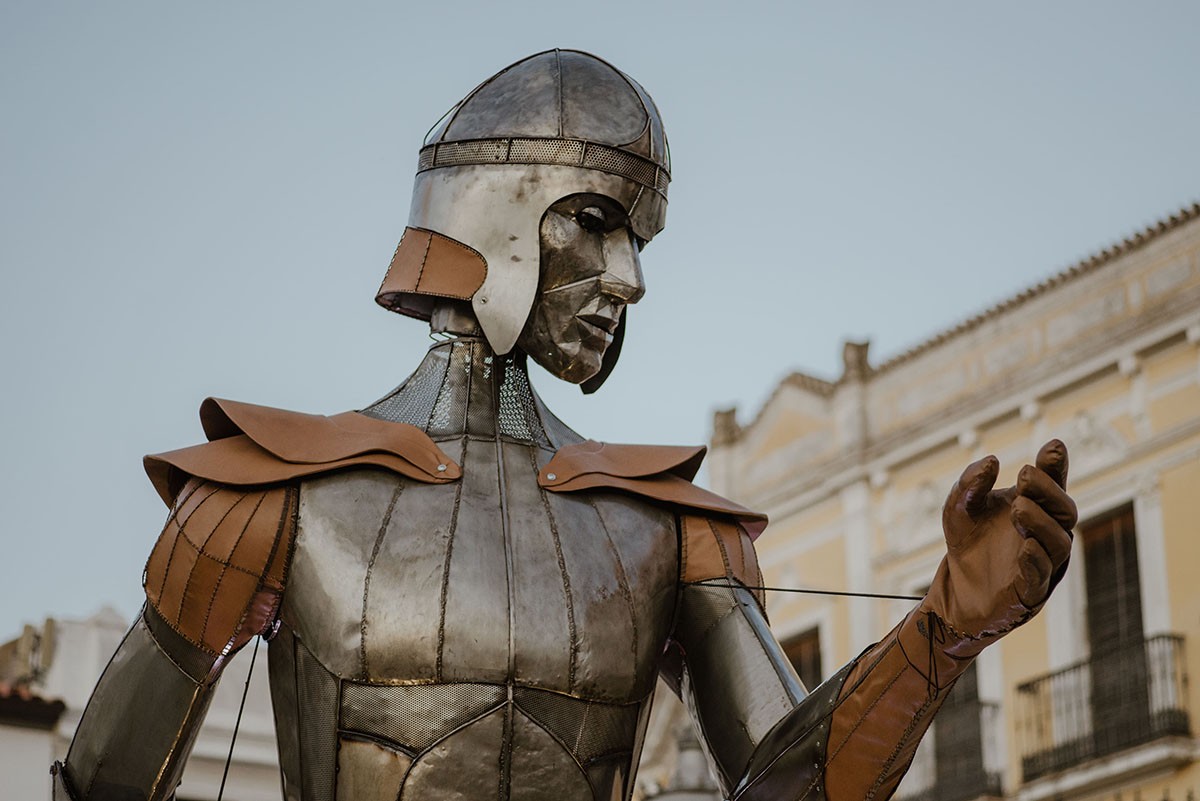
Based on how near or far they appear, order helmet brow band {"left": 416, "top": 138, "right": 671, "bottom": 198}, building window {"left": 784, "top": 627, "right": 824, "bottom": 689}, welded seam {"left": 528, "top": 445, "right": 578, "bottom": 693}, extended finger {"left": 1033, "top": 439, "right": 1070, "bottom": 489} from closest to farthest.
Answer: extended finger {"left": 1033, "top": 439, "right": 1070, "bottom": 489} < welded seam {"left": 528, "top": 445, "right": 578, "bottom": 693} < helmet brow band {"left": 416, "top": 138, "right": 671, "bottom": 198} < building window {"left": 784, "top": 627, "right": 824, "bottom": 689}

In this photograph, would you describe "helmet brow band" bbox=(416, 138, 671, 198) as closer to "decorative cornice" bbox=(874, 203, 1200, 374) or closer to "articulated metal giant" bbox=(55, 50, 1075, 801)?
"articulated metal giant" bbox=(55, 50, 1075, 801)

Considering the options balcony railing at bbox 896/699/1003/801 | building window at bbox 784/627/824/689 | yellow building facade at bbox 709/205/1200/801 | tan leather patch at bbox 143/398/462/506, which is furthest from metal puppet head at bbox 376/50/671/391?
building window at bbox 784/627/824/689

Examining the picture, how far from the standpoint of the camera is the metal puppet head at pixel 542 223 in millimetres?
6707

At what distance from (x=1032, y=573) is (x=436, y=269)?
2.02 m

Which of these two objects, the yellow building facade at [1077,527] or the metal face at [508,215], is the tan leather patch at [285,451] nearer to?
the metal face at [508,215]

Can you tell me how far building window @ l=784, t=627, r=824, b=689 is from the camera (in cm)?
2867

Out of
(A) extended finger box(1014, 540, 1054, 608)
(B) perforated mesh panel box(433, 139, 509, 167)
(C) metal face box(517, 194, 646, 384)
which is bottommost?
(A) extended finger box(1014, 540, 1054, 608)

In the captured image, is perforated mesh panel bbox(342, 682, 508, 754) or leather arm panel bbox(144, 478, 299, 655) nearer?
perforated mesh panel bbox(342, 682, 508, 754)

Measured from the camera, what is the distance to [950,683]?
19.2 ft

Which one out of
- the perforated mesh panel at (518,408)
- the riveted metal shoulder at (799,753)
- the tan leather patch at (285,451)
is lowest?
the riveted metal shoulder at (799,753)

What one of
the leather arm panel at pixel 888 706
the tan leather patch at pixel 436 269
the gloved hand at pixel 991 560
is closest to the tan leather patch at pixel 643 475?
the tan leather patch at pixel 436 269

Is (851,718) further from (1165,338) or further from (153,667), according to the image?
(1165,338)

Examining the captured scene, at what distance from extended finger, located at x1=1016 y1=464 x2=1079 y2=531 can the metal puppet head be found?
1.67 metres

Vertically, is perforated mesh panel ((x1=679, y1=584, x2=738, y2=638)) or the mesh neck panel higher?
the mesh neck panel
